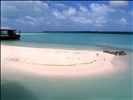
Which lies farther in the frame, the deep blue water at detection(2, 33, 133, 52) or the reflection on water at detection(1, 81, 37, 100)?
the deep blue water at detection(2, 33, 133, 52)

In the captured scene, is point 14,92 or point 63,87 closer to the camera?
point 14,92

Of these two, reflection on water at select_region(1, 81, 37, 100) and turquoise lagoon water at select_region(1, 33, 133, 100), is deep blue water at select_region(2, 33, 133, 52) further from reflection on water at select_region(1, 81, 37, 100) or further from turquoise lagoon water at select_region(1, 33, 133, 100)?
reflection on water at select_region(1, 81, 37, 100)

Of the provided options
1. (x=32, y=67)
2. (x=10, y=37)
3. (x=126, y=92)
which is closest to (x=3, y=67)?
(x=32, y=67)

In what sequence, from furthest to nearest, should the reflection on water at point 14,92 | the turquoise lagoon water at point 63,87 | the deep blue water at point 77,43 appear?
the deep blue water at point 77,43 → the turquoise lagoon water at point 63,87 → the reflection on water at point 14,92

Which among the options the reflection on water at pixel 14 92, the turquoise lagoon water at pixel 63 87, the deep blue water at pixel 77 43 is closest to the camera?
the reflection on water at pixel 14 92

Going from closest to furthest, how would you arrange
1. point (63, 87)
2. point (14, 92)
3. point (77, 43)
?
1. point (14, 92)
2. point (63, 87)
3. point (77, 43)

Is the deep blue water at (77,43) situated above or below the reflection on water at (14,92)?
above

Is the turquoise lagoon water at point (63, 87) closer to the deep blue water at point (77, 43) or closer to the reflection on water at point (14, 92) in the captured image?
the reflection on water at point (14, 92)

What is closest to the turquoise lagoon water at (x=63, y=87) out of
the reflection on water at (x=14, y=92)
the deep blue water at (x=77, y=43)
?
the reflection on water at (x=14, y=92)

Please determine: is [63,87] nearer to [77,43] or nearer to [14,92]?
[14,92]

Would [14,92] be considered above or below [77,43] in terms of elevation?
below

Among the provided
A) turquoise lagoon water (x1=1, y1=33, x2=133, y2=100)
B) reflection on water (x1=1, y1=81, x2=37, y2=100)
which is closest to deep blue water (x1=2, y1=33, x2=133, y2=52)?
turquoise lagoon water (x1=1, y1=33, x2=133, y2=100)

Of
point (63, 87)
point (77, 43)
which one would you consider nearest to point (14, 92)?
point (63, 87)

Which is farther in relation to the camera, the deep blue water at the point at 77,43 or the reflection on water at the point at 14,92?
the deep blue water at the point at 77,43
